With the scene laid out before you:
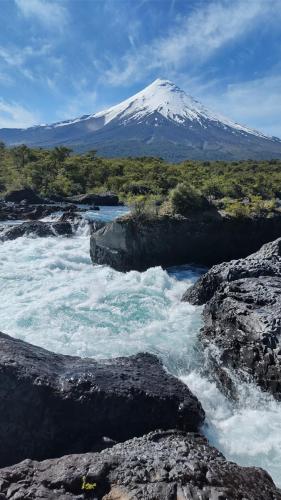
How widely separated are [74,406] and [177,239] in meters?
10.7

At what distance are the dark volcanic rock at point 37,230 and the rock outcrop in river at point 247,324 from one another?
15040 mm

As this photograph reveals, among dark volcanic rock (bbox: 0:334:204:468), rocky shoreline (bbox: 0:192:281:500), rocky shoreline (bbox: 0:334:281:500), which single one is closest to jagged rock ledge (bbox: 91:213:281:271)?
rocky shoreline (bbox: 0:192:281:500)

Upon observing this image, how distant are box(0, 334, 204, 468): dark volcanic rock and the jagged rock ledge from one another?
9157 mm

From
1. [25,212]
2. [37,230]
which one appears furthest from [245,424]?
[25,212]

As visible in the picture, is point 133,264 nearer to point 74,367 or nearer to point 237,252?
point 237,252

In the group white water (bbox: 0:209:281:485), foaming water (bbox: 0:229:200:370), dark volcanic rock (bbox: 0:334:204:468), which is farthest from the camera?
foaming water (bbox: 0:229:200:370)

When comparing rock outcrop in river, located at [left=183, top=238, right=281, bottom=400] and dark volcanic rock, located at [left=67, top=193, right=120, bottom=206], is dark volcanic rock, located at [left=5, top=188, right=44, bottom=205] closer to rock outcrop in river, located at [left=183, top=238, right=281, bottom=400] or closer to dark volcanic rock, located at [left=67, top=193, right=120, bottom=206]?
dark volcanic rock, located at [left=67, top=193, right=120, bottom=206]

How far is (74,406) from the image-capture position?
601 centimetres

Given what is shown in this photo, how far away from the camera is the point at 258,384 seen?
781 centimetres

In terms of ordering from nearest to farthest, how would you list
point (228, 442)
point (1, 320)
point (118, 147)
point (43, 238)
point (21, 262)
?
point (228, 442) → point (1, 320) → point (21, 262) → point (43, 238) → point (118, 147)

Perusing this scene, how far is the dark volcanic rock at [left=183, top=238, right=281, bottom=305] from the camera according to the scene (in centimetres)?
1121

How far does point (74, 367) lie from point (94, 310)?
18.1 feet

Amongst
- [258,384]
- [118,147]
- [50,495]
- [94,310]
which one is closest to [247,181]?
[94,310]

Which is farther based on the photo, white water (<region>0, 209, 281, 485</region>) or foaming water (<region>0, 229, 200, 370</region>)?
foaming water (<region>0, 229, 200, 370</region>)
